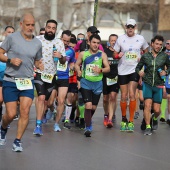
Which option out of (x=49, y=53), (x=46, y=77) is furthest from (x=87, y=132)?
(x=49, y=53)

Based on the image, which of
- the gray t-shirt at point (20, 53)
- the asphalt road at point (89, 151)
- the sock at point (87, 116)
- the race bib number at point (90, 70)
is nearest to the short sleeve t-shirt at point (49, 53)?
the race bib number at point (90, 70)

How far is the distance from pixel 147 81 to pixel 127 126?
1161 millimetres

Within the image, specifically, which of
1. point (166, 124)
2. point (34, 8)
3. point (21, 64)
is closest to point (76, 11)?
point (34, 8)

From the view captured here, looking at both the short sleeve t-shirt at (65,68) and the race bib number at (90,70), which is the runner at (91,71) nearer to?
the race bib number at (90,70)

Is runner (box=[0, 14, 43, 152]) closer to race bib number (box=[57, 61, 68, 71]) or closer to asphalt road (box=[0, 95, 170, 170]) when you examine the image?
asphalt road (box=[0, 95, 170, 170])

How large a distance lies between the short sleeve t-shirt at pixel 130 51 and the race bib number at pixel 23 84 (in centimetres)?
364

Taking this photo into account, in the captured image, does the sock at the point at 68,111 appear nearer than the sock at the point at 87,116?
No

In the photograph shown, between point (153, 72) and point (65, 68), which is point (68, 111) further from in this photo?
point (153, 72)

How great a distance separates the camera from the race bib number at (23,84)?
9.26 metres

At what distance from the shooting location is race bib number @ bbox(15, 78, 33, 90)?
926 centimetres

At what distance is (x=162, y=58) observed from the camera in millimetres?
12062

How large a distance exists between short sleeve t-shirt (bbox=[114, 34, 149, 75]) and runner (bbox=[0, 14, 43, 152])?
137 inches

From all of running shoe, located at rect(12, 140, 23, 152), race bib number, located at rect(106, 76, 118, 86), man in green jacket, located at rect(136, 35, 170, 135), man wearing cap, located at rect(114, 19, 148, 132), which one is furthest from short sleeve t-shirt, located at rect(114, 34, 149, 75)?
running shoe, located at rect(12, 140, 23, 152)

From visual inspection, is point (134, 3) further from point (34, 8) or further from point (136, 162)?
point (136, 162)
